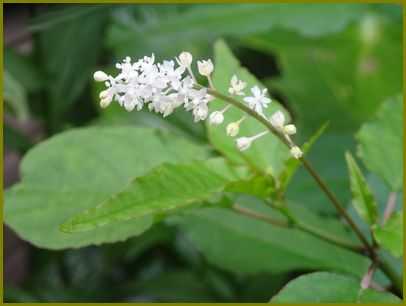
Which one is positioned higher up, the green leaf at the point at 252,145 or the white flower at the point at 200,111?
the white flower at the point at 200,111

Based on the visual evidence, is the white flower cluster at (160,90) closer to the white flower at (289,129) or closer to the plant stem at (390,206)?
the white flower at (289,129)

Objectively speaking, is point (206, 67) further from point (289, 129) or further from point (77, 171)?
point (77, 171)

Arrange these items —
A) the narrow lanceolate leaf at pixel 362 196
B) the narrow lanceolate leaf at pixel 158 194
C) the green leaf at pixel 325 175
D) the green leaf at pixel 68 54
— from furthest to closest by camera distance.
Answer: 1. the green leaf at pixel 68 54
2. the green leaf at pixel 325 175
3. the narrow lanceolate leaf at pixel 362 196
4. the narrow lanceolate leaf at pixel 158 194

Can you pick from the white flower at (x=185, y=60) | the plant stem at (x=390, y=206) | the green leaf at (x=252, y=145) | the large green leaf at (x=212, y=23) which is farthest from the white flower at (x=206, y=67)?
the large green leaf at (x=212, y=23)

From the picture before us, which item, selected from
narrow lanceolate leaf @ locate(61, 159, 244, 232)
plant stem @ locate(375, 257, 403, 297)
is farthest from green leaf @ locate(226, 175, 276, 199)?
plant stem @ locate(375, 257, 403, 297)

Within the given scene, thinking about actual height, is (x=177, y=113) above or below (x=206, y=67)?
below

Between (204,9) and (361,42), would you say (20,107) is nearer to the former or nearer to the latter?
(204,9)

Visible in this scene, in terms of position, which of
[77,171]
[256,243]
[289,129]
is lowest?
[256,243]

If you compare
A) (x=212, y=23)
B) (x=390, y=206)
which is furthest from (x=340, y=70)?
(x=390, y=206)
